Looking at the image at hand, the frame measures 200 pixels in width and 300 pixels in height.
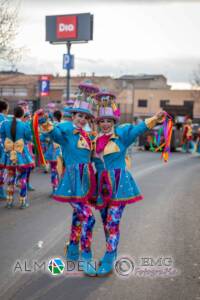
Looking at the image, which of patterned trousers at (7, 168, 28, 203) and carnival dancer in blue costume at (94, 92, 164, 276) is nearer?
carnival dancer in blue costume at (94, 92, 164, 276)

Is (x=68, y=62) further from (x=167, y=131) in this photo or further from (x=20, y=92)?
(x=20, y=92)

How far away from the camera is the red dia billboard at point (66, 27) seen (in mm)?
28906

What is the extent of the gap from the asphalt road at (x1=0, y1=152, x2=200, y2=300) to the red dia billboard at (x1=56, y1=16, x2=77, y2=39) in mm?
19149

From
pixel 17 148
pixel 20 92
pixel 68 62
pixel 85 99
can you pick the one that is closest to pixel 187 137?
pixel 68 62

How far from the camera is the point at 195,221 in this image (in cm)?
841

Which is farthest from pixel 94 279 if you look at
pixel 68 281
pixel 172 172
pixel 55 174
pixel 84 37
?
Answer: pixel 84 37

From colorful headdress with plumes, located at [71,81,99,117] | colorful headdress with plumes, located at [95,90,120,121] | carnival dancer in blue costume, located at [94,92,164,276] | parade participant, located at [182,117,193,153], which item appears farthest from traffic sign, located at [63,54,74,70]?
carnival dancer in blue costume, located at [94,92,164,276]

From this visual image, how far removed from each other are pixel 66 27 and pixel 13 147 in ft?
71.2

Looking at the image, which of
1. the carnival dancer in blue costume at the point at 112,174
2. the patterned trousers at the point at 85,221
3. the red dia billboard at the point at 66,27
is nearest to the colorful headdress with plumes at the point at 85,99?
the carnival dancer in blue costume at the point at 112,174

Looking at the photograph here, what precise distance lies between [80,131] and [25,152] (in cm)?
365

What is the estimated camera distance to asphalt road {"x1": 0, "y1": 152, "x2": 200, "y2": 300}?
493 centimetres

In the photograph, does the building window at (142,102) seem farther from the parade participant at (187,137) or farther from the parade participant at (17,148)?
the parade participant at (17,148)

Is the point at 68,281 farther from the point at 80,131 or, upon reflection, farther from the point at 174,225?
the point at 174,225

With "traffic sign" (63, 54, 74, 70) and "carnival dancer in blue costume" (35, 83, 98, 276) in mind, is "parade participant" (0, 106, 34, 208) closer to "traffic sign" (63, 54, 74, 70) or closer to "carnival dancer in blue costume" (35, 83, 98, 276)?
"carnival dancer in blue costume" (35, 83, 98, 276)
